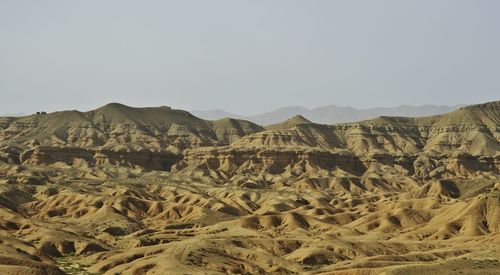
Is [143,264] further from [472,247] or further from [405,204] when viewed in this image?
[405,204]

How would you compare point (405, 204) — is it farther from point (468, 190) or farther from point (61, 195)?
point (61, 195)


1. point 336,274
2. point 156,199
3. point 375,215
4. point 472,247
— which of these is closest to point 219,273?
point 336,274

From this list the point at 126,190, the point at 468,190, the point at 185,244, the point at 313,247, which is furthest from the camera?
the point at 468,190

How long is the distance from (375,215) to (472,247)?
46.3 meters

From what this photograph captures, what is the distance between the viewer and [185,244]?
103 metres

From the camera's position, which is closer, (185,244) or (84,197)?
(185,244)

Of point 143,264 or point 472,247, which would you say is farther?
point 472,247

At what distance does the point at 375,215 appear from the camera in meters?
156

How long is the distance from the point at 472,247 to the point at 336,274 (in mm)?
42395

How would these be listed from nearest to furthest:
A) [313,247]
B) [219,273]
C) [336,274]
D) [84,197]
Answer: [336,274], [219,273], [313,247], [84,197]

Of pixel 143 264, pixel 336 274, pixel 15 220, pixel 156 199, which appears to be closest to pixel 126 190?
pixel 156 199

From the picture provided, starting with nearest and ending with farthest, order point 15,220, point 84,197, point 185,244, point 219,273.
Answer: point 219,273
point 185,244
point 15,220
point 84,197

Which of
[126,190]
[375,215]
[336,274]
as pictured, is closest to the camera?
[336,274]

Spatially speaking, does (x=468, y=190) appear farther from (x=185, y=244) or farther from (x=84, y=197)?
(x=185, y=244)
